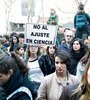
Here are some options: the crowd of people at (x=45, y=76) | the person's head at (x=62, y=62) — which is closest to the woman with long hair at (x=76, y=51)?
the crowd of people at (x=45, y=76)

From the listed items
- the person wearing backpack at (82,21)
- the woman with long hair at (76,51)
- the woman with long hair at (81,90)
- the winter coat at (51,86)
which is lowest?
the winter coat at (51,86)

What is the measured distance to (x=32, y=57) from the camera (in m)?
3.92

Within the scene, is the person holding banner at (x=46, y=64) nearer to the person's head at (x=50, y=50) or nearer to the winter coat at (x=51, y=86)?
the person's head at (x=50, y=50)

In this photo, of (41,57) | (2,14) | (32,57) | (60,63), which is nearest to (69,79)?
(60,63)

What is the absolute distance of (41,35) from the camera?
419cm

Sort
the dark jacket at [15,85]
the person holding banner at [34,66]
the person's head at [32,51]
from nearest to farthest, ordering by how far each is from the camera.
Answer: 1. the dark jacket at [15,85]
2. the person holding banner at [34,66]
3. the person's head at [32,51]

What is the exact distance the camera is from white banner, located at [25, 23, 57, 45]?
4155 millimetres

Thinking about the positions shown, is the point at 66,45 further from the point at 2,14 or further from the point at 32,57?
the point at 2,14

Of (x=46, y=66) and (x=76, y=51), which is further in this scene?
(x=76, y=51)

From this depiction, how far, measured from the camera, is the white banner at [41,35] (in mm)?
4155

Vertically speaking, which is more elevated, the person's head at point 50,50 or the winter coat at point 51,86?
the person's head at point 50,50

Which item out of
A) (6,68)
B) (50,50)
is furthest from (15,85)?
(50,50)

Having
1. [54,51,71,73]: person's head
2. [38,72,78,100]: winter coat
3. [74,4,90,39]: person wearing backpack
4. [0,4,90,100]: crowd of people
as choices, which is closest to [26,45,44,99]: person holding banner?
[0,4,90,100]: crowd of people

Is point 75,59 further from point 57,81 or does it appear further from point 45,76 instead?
point 57,81
